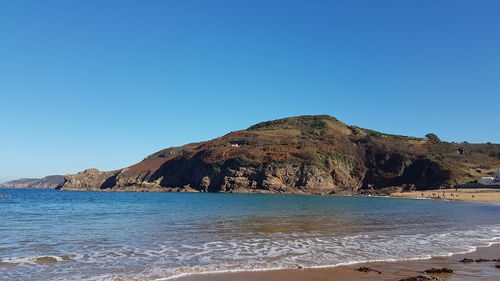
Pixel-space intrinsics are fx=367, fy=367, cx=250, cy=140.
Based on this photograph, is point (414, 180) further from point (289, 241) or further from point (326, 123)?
point (289, 241)

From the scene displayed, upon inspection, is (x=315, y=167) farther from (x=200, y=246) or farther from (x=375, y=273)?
(x=375, y=273)

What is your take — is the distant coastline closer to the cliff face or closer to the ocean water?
the cliff face

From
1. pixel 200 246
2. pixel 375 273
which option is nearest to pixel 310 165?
pixel 200 246

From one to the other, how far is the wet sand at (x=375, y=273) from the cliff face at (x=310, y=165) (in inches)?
3690

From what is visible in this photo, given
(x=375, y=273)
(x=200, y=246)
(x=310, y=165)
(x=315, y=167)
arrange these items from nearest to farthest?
(x=375, y=273), (x=200, y=246), (x=315, y=167), (x=310, y=165)

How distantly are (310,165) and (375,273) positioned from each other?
10146 cm

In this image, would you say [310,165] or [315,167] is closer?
[315,167]

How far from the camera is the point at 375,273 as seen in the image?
11094 millimetres

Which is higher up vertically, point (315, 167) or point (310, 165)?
point (310, 165)

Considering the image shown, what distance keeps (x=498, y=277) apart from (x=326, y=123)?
159570 millimetres

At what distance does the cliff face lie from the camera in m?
108

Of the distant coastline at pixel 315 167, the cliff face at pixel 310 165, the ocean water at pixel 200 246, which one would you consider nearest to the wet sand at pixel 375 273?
the ocean water at pixel 200 246

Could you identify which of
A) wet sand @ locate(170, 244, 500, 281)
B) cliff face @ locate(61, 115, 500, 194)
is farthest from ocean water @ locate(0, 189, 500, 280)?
cliff face @ locate(61, 115, 500, 194)

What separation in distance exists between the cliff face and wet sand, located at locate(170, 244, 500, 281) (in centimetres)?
9373
